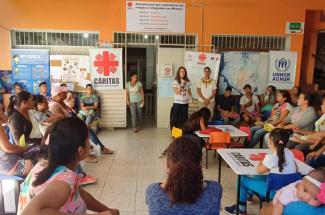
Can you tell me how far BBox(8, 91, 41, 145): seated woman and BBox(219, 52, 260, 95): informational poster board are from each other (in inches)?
193

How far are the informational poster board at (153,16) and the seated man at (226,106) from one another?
199cm

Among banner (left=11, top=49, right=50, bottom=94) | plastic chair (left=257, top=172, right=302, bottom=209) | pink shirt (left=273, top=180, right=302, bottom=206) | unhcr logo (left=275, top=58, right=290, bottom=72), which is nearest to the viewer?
pink shirt (left=273, top=180, right=302, bottom=206)

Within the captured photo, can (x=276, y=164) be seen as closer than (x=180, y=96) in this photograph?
Yes

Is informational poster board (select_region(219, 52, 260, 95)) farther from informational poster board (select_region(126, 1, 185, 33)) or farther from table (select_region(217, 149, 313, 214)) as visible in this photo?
table (select_region(217, 149, 313, 214))

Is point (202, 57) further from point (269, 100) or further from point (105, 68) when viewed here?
point (105, 68)

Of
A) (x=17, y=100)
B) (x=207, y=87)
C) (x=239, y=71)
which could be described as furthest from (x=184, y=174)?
(x=239, y=71)

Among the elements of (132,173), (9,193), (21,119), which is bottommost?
(132,173)

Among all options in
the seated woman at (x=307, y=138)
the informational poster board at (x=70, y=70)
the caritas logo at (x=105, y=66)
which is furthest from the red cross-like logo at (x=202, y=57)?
the seated woman at (x=307, y=138)

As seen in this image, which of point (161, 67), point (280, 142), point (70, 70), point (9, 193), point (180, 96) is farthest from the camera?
point (161, 67)

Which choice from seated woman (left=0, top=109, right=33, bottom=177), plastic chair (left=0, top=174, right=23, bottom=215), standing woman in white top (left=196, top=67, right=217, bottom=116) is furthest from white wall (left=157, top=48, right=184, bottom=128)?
plastic chair (left=0, top=174, right=23, bottom=215)

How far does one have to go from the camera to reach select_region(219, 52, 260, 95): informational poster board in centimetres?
705

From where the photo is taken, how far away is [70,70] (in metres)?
6.77

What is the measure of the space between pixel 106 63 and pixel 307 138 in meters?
4.56

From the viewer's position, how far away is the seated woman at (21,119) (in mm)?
3021
